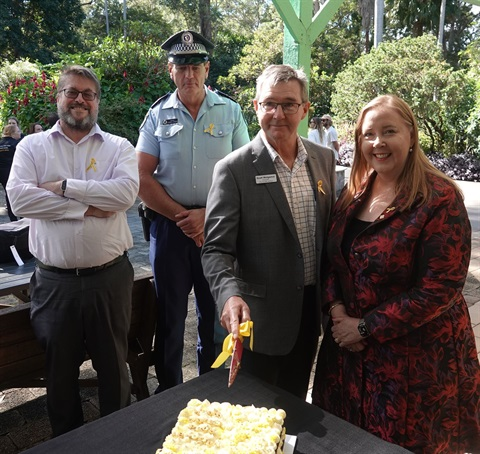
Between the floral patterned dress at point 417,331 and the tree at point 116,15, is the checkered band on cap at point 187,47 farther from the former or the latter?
the tree at point 116,15

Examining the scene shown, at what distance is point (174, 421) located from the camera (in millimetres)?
1562

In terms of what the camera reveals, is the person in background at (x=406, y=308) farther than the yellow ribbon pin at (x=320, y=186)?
Answer: No

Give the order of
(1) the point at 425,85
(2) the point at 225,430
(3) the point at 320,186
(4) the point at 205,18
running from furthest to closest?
(4) the point at 205,18 < (1) the point at 425,85 < (3) the point at 320,186 < (2) the point at 225,430

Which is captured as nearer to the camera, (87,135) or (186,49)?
(87,135)

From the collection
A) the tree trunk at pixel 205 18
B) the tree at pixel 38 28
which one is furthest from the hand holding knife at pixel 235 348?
the tree at pixel 38 28

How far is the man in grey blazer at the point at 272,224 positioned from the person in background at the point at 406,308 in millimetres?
181

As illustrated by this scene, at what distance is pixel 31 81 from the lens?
1127 cm

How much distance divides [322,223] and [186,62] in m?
1.34

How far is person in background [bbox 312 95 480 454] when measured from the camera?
188 centimetres

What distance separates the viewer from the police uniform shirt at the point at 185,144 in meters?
2.92

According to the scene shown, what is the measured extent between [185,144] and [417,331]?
5.46ft

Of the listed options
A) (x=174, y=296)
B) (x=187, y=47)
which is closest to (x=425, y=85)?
(x=187, y=47)

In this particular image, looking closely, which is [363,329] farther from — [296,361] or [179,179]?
[179,179]

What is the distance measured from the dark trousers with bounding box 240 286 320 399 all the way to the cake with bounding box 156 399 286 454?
0.69 m
